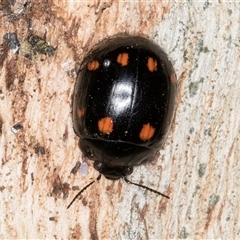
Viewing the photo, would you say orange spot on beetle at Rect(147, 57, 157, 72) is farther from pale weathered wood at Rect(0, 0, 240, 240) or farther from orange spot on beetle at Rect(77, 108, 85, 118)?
orange spot on beetle at Rect(77, 108, 85, 118)

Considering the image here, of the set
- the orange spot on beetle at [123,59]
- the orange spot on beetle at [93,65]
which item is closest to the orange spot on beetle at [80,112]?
the orange spot on beetle at [93,65]

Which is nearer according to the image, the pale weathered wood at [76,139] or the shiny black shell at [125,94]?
the shiny black shell at [125,94]

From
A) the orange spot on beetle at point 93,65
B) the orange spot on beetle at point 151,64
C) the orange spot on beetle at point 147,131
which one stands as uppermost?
the orange spot on beetle at point 151,64

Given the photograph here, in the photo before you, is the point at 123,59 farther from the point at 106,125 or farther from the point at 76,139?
the point at 76,139

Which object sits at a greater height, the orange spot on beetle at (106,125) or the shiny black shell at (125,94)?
the shiny black shell at (125,94)

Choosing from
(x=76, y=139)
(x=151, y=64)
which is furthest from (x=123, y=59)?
(x=76, y=139)


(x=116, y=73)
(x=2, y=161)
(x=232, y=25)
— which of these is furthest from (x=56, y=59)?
(x=232, y=25)

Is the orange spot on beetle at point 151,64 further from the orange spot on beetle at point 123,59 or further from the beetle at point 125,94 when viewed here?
the orange spot on beetle at point 123,59
